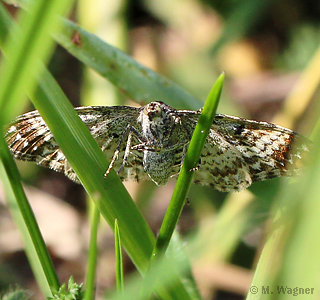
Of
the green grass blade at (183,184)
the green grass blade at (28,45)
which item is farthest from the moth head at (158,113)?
the green grass blade at (28,45)

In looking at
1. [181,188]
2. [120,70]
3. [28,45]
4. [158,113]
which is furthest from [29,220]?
[120,70]

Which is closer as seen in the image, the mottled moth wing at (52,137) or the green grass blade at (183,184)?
the green grass blade at (183,184)

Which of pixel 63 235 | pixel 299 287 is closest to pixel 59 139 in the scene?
pixel 299 287

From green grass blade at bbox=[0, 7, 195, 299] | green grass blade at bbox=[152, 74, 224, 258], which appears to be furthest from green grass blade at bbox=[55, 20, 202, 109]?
green grass blade at bbox=[152, 74, 224, 258]

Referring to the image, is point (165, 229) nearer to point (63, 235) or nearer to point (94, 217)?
point (94, 217)

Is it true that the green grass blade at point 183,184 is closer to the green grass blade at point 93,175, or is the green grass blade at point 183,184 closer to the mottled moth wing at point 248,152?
the green grass blade at point 93,175

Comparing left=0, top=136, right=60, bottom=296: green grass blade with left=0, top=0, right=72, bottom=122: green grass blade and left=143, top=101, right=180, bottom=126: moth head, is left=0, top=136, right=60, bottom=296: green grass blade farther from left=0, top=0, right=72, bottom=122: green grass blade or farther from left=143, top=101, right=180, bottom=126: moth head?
left=143, top=101, right=180, bottom=126: moth head
